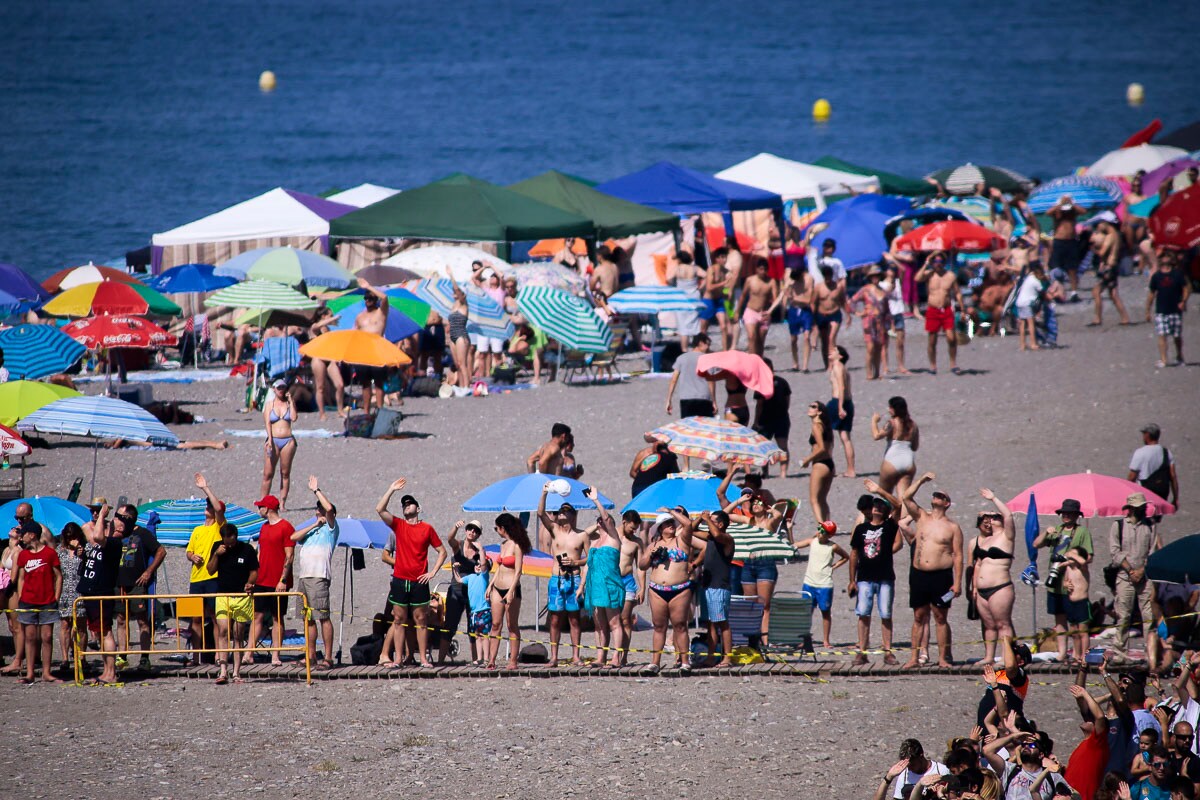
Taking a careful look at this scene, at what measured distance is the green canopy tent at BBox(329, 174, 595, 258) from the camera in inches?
880

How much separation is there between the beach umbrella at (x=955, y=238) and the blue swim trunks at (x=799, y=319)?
12.0 feet

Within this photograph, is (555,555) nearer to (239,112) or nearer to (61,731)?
(61,731)

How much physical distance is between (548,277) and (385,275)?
7.34ft

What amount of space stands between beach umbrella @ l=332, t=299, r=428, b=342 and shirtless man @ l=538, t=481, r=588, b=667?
850 centimetres

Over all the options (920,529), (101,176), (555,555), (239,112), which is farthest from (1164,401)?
(239,112)

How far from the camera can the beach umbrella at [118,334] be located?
18.2m

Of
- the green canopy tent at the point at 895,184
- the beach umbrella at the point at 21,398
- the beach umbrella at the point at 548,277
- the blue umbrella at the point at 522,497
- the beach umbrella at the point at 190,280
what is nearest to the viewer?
the blue umbrella at the point at 522,497

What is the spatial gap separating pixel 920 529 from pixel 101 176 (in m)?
72.5

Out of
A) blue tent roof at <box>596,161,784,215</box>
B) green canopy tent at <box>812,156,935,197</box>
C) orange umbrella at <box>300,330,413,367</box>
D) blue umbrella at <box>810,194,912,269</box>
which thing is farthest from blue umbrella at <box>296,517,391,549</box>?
green canopy tent at <box>812,156,935,197</box>

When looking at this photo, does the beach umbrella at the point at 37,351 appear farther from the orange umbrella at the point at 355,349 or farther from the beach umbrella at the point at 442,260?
the beach umbrella at the point at 442,260

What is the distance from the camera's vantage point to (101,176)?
77.0 m

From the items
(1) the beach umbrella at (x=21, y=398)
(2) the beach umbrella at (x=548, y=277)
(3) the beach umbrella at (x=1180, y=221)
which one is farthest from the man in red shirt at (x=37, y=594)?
(3) the beach umbrella at (x=1180, y=221)

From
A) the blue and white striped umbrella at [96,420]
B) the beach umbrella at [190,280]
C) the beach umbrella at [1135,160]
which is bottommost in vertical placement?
the blue and white striped umbrella at [96,420]

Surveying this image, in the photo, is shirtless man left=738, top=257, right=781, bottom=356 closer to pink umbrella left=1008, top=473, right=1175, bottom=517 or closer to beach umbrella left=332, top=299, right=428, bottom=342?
beach umbrella left=332, top=299, right=428, bottom=342
